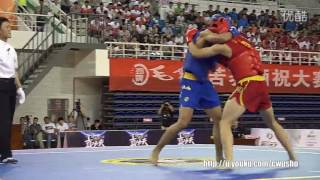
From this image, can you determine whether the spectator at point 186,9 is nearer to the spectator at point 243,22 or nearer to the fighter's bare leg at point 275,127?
the spectator at point 243,22

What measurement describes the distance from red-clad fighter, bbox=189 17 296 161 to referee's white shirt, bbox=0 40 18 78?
1.96 meters

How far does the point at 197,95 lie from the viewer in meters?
6.13

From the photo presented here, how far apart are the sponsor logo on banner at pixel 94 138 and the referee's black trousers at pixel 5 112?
315 inches

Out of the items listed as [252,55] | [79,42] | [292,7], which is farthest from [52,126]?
[292,7]

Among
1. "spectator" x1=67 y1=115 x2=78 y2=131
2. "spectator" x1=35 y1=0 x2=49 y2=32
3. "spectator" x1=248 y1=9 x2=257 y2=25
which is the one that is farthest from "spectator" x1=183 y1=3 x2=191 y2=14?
"spectator" x1=67 y1=115 x2=78 y2=131

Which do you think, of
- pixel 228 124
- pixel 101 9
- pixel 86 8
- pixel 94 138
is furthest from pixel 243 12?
pixel 228 124

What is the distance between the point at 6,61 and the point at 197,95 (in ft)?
6.80

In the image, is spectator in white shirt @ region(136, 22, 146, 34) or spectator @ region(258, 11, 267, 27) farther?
spectator @ region(258, 11, 267, 27)

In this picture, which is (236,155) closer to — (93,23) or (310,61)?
(93,23)

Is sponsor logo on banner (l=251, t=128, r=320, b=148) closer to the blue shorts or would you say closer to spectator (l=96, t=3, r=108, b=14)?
spectator (l=96, t=3, r=108, b=14)

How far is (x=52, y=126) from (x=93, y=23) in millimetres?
3918

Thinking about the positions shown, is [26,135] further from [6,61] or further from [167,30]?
[6,61]

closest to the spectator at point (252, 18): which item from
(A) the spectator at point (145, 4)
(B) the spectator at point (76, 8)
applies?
(A) the spectator at point (145, 4)

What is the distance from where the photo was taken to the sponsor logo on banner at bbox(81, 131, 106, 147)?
14.3 m
